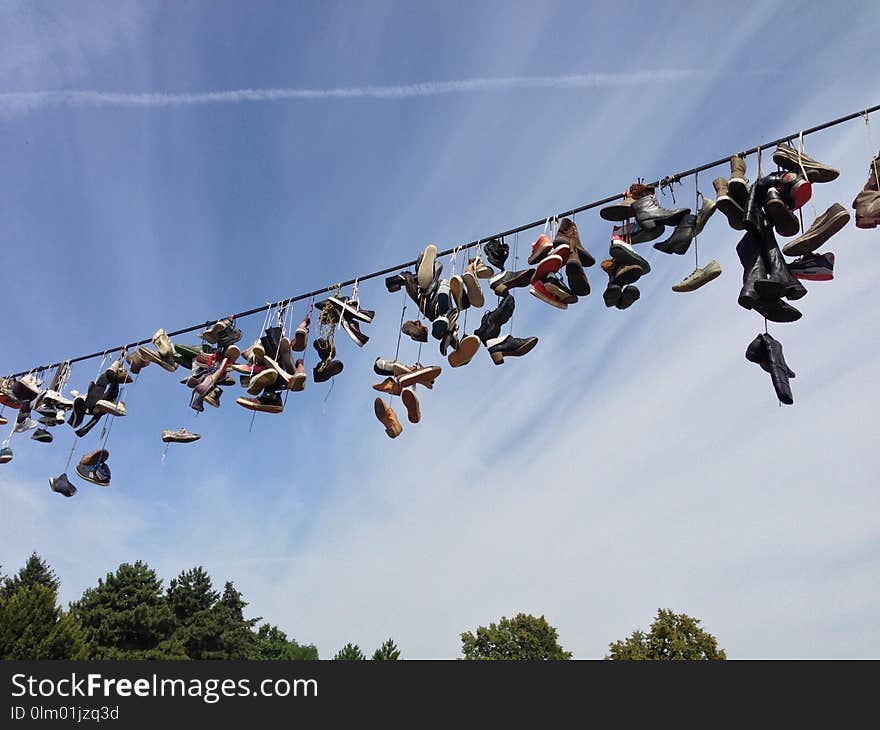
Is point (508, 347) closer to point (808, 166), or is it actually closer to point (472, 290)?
point (472, 290)

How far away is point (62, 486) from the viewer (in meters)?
6.46

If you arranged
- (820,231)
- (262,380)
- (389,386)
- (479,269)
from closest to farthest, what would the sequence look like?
1. (820,231)
2. (479,269)
3. (389,386)
4. (262,380)

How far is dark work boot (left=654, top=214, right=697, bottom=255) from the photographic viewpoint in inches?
150

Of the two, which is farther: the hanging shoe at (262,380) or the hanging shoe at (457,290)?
the hanging shoe at (262,380)

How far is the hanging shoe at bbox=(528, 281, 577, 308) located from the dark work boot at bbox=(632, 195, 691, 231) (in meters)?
0.74

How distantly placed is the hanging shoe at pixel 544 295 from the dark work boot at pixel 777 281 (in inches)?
50.5

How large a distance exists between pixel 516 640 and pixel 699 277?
166 ft

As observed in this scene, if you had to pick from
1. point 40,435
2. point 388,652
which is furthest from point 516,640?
point 40,435

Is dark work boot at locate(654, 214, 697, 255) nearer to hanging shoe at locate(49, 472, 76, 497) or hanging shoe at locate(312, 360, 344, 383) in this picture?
hanging shoe at locate(312, 360, 344, 383)

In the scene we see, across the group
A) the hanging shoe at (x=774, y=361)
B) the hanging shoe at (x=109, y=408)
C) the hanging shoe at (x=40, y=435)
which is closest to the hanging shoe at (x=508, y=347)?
the hanging shoe at (x=774, y=361)

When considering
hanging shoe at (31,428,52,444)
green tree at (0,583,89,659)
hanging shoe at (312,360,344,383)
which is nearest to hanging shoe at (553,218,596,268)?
hanging shoe at (312,360,344,383)

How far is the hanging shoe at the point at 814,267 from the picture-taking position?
3.46 metres

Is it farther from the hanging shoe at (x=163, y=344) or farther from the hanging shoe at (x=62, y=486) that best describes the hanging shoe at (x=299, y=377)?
the hanging shoe at (x=62, y=486)

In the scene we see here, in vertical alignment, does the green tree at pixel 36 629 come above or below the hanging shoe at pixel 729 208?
above
